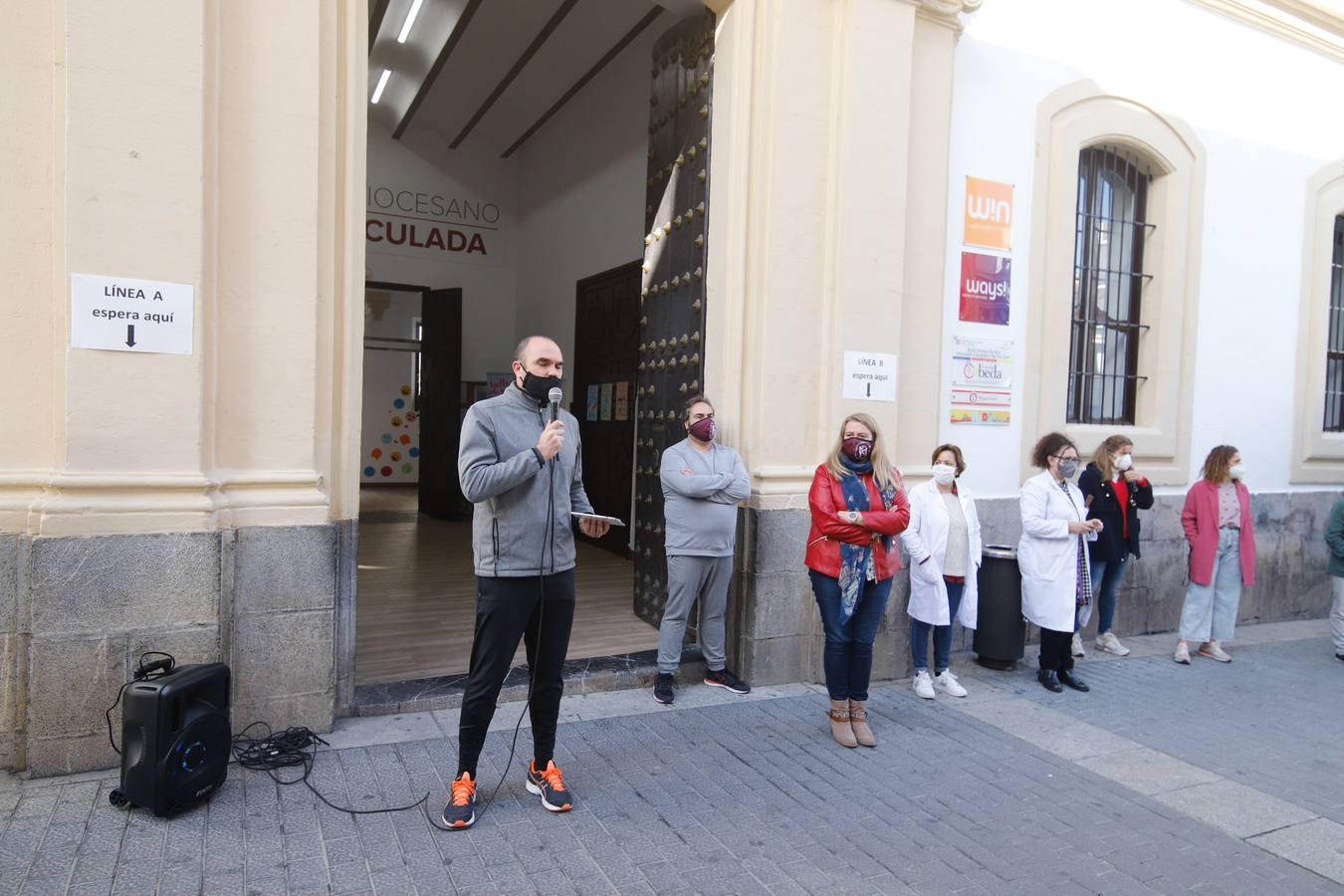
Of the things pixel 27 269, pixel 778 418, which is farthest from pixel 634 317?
pixel 27 269

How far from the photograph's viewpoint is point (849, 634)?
473cm

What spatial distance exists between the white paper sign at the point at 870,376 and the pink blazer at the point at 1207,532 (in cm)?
301

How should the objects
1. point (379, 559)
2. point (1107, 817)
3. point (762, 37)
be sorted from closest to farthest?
point (1107, 817), point (762, 37), point (379, 559)

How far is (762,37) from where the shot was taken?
219 inches

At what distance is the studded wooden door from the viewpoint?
6.10m

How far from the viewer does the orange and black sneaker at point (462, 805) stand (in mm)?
3471

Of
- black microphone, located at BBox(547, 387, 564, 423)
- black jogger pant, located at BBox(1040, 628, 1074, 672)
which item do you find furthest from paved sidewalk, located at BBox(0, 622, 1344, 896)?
black microphone, located at BBox(547, 387, 564, 423)

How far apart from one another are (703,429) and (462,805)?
8.51 ft

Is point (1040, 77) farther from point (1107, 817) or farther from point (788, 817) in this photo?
point (788, 817)

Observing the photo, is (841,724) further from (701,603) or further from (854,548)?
(701,603)

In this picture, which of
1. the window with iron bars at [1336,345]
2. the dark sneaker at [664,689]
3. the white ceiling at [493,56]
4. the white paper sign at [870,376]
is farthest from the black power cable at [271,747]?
the window with iron bars at [1336,345]

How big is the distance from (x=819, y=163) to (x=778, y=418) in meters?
1.72

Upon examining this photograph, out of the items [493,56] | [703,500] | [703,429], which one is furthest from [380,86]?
[703,500]

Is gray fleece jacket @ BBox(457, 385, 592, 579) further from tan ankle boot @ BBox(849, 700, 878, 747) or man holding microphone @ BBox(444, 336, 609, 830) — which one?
tan ankle boot @ BBox(849, 700, 878, 747)
